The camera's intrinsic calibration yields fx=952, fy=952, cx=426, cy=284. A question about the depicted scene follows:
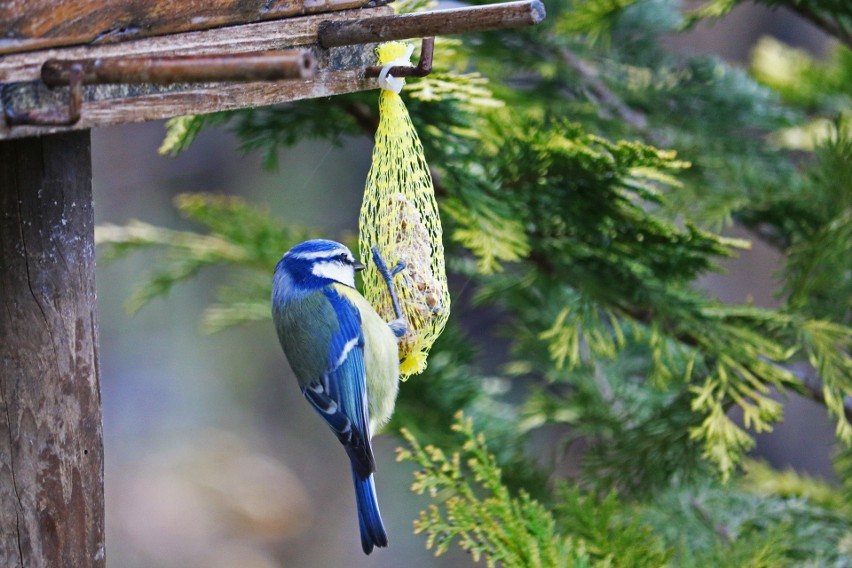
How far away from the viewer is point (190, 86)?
3.43 feet

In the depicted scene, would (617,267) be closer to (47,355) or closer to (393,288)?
(393,288)

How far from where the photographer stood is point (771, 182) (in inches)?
72.5

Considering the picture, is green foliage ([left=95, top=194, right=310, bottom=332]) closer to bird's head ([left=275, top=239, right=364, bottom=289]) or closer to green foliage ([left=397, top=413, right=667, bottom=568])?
bird's head ([left=275, top=239, right=364, bottom=289])

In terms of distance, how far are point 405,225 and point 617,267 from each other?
0.42m

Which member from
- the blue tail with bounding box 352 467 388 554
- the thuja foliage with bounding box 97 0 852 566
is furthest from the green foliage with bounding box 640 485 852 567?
the blue tail with bounding box 352 467 388 554

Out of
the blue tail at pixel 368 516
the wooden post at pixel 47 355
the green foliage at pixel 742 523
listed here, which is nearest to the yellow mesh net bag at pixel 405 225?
the blue tail at pixel 368 516

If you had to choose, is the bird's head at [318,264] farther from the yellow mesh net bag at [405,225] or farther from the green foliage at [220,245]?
the green foliage at [220,245]

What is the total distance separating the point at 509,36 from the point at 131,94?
1.18 metres

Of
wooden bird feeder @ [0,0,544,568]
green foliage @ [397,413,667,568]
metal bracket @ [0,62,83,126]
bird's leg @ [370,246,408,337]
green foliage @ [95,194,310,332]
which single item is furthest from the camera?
green foliage @ [95,194,310,332]

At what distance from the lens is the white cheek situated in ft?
4.69

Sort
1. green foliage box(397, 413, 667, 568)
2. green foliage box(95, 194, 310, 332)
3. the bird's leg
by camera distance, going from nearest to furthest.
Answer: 1. green foliage box(397, 413, 667, 568)
2. the bird's leg
3. green foliage box(95, 194, 310, 332)

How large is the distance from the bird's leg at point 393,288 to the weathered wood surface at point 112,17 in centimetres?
35

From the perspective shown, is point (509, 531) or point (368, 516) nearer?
point (509, 531)

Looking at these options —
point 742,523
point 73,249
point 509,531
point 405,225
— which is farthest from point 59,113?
point 742,523
